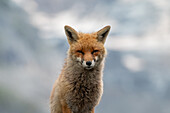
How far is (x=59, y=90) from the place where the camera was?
7887mm

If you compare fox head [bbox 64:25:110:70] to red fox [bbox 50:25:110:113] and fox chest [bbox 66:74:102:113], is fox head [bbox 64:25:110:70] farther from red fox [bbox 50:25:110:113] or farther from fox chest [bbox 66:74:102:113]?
fox chest [bbox 66:74:102:113]

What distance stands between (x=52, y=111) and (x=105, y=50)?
2.93 metres

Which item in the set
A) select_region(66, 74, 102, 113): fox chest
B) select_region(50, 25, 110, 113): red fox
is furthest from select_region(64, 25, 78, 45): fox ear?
select_region(66, 74, 102, 113): fox chest

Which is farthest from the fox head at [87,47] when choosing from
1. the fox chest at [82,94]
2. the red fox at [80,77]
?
the fox chest at [82,94]

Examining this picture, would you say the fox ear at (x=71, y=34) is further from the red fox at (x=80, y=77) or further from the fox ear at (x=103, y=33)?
the fox ear at (x=103, y=33)

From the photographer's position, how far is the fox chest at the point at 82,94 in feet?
25.0

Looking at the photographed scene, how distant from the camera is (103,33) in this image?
312 inches

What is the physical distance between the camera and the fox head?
7.10m

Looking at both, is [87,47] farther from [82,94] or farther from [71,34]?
[82,94]

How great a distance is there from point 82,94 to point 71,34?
2.03m

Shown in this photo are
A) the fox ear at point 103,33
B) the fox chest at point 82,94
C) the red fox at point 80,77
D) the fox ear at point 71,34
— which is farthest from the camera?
the fox ear at point 103,33

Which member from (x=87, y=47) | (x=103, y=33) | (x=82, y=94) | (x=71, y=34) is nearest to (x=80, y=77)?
(x=82, y=94)

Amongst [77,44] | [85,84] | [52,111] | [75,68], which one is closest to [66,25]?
[77,44]

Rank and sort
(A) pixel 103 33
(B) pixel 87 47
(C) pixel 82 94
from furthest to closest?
(A) pixel 103 33 → (C) pixel 82 94 → (B) pixel 87 47
